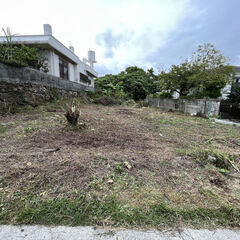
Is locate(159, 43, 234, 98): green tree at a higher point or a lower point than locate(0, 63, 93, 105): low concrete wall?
higher

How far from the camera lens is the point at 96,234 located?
100cm

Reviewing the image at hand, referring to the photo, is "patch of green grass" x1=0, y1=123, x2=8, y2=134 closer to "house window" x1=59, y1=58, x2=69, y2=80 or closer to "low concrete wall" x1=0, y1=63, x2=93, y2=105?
"low concrete wall" x1=0, y1=63, x2=93, y2=105

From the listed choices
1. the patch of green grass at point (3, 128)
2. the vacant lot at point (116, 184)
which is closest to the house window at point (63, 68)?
the patch of green grass at point (3, 128)

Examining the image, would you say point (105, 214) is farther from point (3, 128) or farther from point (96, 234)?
point (3, 128)

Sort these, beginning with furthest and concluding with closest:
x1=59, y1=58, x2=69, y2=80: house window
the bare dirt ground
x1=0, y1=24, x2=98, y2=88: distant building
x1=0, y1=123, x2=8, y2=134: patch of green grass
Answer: x1=59, y1=58, x2=69, y2=80: house window, x1=0, y1=24, x2=98, y2=88: distant building, x1=0, y1=123, x2=8, y2=134: patch of green grass, the bare dirt ground

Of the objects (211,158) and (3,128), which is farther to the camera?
(3,128)

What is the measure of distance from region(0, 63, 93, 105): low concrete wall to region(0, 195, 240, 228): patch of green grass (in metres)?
5.11

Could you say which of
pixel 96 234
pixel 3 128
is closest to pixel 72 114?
pixel 3 128

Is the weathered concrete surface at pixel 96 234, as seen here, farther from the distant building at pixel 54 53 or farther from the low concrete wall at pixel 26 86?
the distant building at pixel 54 53

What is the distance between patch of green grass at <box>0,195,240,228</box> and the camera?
1.09m

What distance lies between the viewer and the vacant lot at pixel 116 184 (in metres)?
1.13

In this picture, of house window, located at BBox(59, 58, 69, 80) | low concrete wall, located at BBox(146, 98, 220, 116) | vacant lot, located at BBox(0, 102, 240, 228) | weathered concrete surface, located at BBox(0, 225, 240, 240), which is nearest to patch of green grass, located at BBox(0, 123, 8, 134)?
vacant lot, located at BBox(0, 102, 240, 228)

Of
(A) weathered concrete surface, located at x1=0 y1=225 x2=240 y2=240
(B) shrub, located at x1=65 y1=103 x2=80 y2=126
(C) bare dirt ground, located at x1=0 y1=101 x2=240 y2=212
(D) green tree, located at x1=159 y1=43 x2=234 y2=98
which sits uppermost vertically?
(D) green tree, located at x1=159 y1=43 x2=234 y2=98

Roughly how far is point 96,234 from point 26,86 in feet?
20.8
